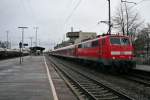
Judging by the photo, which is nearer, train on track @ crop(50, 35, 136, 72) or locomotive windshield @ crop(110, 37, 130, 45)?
train on track @ crop(50, 35, 136, 72)

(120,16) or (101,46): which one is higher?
(120,16)

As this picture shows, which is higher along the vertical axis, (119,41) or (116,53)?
(119,41)

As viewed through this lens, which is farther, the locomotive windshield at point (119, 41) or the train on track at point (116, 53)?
the locomotive windshield at point (119, 41)

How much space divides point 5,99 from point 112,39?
46.2 feet

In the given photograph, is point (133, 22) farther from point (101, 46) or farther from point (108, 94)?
point (108, 94)

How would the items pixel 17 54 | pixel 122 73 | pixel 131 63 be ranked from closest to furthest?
pixel 131 63 → pixel 122 73 → pixel 17 54

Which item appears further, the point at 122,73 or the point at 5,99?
the point at 122,73

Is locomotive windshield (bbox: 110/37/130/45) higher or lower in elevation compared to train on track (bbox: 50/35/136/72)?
higher

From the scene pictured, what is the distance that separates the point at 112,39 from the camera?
23969 mm

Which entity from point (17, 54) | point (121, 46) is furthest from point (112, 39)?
point (17, 54)

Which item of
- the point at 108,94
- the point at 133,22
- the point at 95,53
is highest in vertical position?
the point at 133,22

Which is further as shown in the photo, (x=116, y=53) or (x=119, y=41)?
(x=119, y=41)

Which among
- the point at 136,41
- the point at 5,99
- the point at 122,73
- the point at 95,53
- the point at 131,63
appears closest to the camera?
the point at 5,99

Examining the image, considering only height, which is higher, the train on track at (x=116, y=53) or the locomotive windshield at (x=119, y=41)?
the locomotive windshield at (x=119, y=41)
